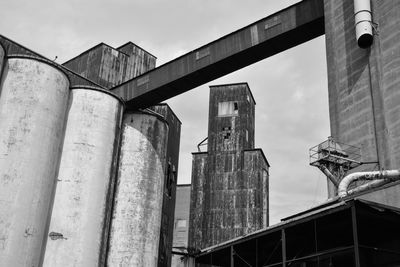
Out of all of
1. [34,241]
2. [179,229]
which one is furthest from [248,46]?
[179,229]

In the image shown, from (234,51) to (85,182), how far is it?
9.04 metres

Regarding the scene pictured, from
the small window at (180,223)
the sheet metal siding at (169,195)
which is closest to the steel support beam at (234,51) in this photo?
the sheet metal siding at (169,195)

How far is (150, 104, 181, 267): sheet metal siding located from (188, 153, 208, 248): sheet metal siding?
27.7ft

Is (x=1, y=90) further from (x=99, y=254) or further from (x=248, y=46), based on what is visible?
(x=248, y=46)

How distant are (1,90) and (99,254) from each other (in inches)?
325

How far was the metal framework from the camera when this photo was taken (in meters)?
13.3

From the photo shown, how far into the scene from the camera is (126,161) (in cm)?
2462

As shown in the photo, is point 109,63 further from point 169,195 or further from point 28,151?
point 28,151

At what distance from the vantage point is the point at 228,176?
39.6m

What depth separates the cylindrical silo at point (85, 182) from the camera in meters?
20.2

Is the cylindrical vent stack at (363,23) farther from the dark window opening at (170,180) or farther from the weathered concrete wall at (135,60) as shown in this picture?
the weathered concrete wall at (135,60)

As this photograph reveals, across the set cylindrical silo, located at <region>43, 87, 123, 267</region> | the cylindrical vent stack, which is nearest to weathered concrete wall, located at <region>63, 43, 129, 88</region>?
cylindrical silo, located at <region>43, 87, 123, 267</region>

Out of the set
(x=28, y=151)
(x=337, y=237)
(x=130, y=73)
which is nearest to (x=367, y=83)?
(x=337, y=237)

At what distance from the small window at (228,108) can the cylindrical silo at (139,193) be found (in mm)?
15358
